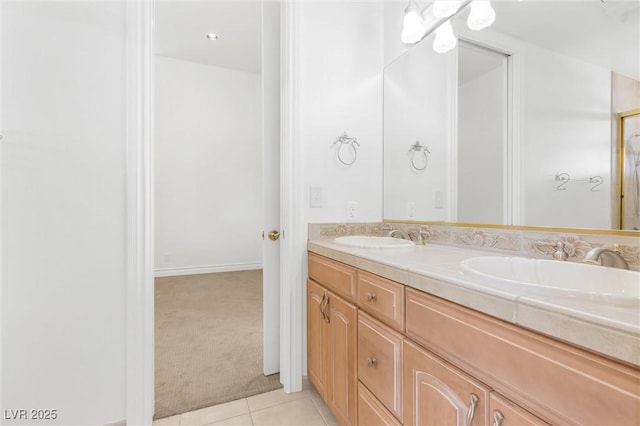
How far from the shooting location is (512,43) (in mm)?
1206

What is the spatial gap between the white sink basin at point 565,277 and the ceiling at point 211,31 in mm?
3416

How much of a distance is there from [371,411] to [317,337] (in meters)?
0.51

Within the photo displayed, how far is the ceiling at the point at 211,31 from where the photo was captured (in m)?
3.06

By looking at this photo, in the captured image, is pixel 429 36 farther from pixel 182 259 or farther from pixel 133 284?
pixel 182 259

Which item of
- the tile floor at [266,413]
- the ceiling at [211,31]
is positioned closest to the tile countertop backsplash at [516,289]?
the tile floor at [266,413]

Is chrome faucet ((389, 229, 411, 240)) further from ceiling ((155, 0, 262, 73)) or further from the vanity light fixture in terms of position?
ceiling ((155, 0, 262, 73))

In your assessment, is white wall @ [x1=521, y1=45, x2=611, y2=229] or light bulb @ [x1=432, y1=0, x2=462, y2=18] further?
light bulb @ [x1=432, y1=0, x2=462, y2=18]

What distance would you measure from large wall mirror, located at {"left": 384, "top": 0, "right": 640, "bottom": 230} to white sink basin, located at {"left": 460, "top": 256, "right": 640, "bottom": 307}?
204mm

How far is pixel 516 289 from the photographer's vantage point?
58cm

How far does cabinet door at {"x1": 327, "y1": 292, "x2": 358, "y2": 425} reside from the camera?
1.17m

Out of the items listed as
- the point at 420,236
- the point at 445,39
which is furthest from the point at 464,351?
the point at 445,39

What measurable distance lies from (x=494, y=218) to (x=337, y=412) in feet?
3.70

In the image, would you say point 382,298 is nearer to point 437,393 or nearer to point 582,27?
point 437,393

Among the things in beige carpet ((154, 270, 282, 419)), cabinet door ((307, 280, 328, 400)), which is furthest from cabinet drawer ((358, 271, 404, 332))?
beige carpet ((154, 270, 282, 419))
